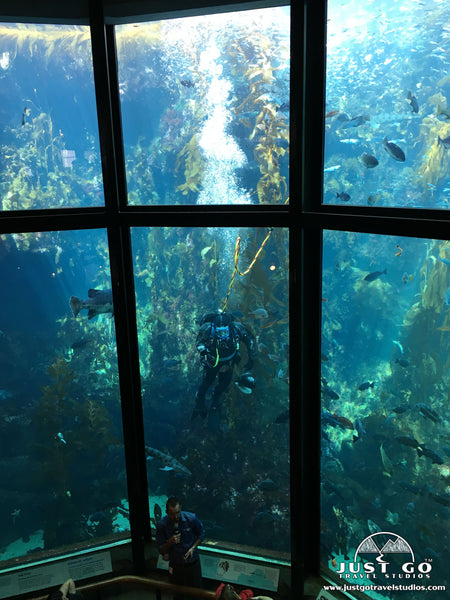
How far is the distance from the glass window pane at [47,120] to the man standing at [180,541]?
89.1 inches

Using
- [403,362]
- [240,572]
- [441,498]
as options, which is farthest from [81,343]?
[441,498]

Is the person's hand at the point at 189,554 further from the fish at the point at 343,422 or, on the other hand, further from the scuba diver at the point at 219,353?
the fish at the point at 343,422

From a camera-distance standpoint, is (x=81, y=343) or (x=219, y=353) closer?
(x=219, y=353)

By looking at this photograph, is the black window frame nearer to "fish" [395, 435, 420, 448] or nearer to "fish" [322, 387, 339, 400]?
"fish" [322, 387, 339, 400]

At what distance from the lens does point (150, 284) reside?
11.7ft

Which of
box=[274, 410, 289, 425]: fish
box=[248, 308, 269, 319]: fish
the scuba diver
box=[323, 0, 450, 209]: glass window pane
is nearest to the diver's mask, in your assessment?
the scuba diver

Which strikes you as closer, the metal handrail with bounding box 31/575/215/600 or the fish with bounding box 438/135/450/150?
the fish with bounding box 438/135/450/150

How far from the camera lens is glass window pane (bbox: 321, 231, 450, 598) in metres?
2.70

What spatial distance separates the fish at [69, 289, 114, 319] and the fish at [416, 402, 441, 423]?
85.2 inches

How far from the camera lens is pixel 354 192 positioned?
286 cm

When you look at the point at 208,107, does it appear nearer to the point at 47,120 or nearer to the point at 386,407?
the point at 47,120

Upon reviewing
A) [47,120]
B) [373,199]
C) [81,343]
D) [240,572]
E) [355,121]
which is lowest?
[240,572]

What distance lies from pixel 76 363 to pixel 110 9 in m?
2.40

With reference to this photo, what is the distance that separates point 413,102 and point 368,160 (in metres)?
0.37
